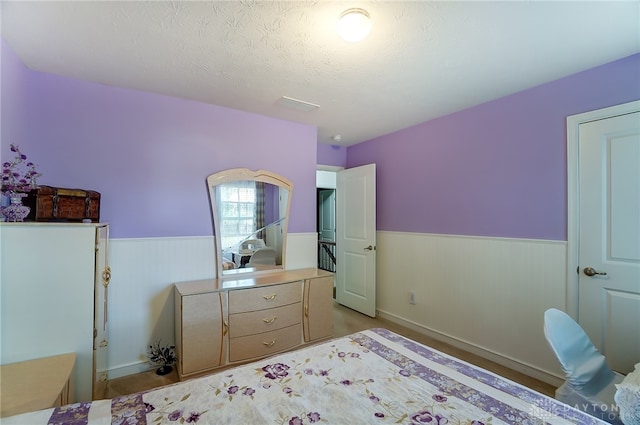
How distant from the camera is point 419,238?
131 inches

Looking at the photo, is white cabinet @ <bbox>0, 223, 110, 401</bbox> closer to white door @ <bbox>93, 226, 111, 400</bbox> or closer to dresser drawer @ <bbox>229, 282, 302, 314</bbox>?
white door @ <bbox>93, 226, 111, 400</bbox>

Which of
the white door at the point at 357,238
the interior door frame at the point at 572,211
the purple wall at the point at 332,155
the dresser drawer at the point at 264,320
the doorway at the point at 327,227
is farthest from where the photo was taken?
the doorway at the point at 327,227

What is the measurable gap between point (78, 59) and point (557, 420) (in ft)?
10.4

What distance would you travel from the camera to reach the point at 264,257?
3.06m

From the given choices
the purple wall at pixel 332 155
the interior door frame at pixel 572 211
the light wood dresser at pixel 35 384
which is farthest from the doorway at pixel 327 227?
the light wood dresser at pixel 35 384

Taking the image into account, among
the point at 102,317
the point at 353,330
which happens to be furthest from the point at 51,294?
the point at 353,330

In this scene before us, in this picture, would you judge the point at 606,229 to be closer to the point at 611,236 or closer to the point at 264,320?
the point at 611,236

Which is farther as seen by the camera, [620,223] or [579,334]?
[620,223]

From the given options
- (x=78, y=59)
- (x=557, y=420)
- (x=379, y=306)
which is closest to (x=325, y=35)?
(x=78, y=59)

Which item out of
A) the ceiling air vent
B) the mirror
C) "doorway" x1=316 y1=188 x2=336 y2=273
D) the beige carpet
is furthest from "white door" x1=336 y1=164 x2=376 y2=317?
"doorway" x1=316 y1=188 x2=336 y2=273

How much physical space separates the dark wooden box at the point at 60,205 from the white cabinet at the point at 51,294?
1.31 feet

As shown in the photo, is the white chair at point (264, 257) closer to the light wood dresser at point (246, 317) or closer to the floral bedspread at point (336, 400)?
the light wood dresser at point (246, 317)

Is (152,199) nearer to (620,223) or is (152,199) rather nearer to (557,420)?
(557,420)

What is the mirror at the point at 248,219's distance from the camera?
280cm
